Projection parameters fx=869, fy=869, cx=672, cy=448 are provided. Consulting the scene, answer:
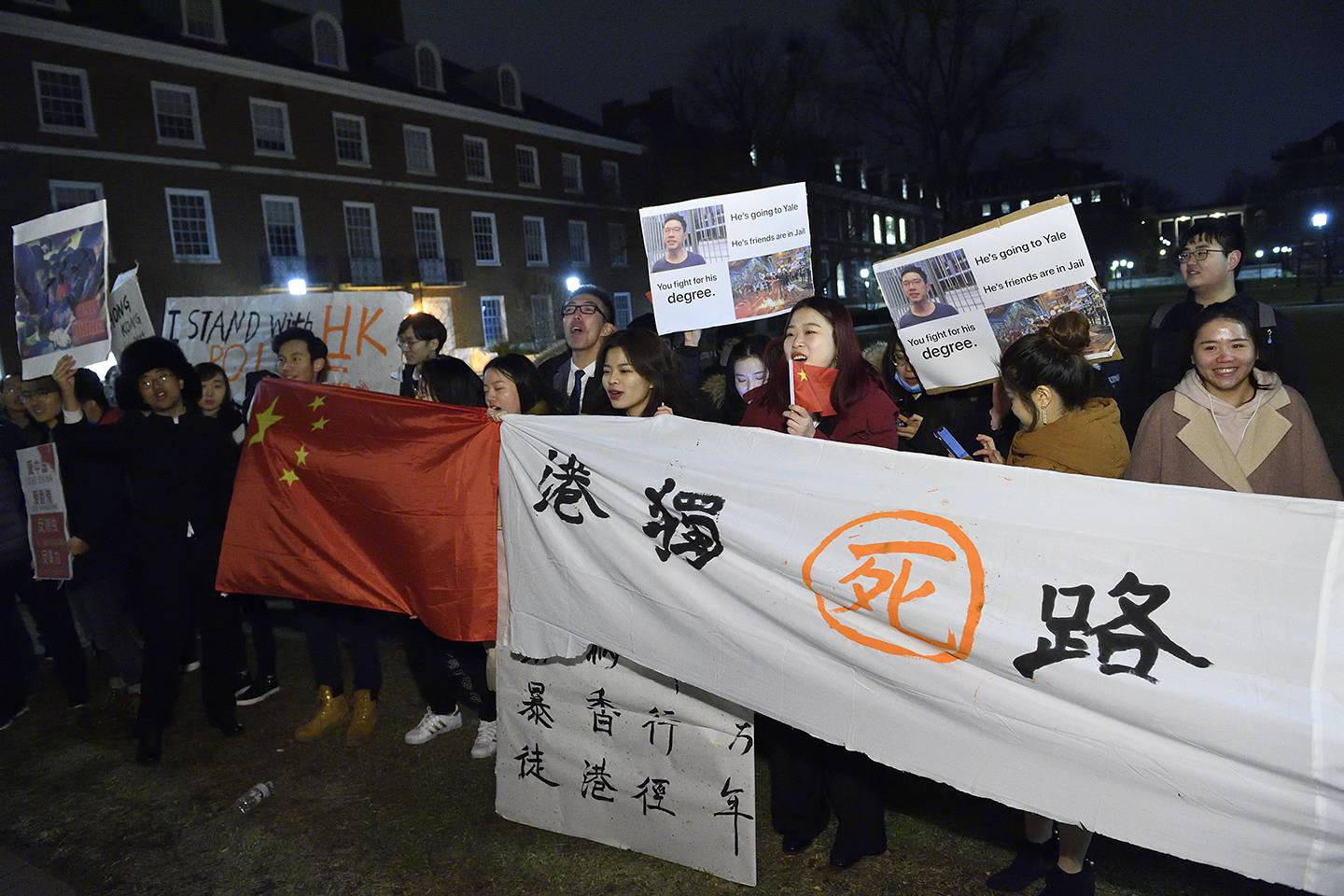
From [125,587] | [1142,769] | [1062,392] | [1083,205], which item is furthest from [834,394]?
[1083,205]

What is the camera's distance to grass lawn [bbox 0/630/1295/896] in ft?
9.32

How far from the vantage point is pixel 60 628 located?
15.8ft

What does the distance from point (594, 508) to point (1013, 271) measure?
2141 millimetres

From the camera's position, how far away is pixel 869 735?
243cm

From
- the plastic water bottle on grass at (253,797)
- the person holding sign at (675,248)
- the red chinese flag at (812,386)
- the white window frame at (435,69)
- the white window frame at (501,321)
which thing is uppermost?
the white window frame at (435,69)

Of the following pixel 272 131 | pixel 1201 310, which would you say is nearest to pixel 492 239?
pixel 272 131

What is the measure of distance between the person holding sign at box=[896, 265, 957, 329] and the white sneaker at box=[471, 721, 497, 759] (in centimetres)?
265

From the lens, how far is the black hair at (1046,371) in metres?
2.79

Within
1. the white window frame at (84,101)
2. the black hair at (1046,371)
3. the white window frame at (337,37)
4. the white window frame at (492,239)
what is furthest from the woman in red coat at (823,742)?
the white window frame at (492,239)

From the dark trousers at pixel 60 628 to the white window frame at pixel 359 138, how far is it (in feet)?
85.3

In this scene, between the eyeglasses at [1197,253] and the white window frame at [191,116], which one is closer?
the eyeglasses at [1197,253]

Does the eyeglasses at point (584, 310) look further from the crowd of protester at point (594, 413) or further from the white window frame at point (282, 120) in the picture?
the white window frame at point (282, 120)

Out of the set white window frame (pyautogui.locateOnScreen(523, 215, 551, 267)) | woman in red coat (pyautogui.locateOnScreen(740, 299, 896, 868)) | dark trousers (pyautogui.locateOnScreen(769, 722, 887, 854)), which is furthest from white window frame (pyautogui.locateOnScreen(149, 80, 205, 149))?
dark trousers (pyautogui.locateOnScreen(769, 722, 887, 854))

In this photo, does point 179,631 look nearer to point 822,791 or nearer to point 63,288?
point 63,288
